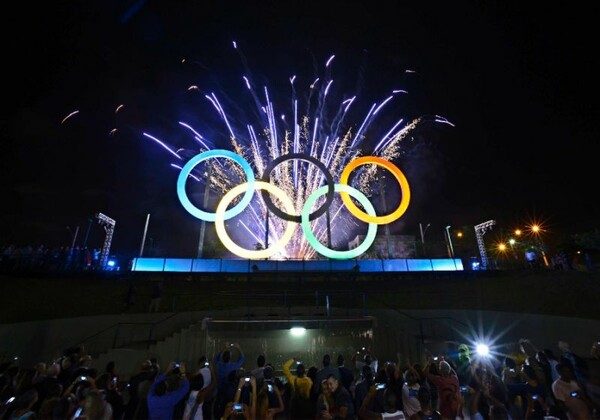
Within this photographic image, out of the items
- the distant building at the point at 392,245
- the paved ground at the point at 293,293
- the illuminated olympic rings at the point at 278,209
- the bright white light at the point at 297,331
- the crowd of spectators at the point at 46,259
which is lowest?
the bright white light at the point at 297,331

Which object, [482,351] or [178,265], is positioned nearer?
[482,351]

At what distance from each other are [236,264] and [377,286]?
10.6m

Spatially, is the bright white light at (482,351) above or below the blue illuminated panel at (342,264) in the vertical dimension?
below

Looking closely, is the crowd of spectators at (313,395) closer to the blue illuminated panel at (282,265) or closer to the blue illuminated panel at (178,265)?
the blue illuminated panel at (178,265)

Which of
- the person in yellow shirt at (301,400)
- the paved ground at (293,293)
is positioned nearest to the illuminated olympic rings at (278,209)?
the paved ground at (293,293)

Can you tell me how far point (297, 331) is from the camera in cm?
1342

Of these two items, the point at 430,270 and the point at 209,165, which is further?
the point at 209,165

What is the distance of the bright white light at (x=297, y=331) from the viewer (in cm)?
1339

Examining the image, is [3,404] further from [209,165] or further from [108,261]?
[209,165]

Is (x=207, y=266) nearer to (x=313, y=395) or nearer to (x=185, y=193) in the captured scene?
(x=185, y=193)

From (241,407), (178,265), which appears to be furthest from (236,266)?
(241,407)

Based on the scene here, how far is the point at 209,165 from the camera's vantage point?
3128cm

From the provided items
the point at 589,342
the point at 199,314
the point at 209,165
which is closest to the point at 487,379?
the point at 589,342

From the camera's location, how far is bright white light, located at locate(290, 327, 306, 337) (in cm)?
1339
